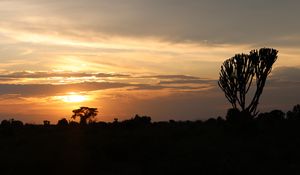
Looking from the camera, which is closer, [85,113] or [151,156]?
[151,156]

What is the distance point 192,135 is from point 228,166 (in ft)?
29.3

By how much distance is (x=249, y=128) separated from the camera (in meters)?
22.0

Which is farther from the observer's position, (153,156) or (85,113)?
(85,113)

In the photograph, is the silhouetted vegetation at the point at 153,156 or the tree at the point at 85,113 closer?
the silhouetted vegetation at the point at 153,156

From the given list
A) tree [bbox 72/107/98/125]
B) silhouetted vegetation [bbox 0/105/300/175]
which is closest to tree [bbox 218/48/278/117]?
silhouetted vegetation [bbox 0/105/300/175]

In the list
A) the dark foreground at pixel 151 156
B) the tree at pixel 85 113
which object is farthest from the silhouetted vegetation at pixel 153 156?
the tree at pixel 85 113

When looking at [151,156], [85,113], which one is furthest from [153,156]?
[85,113]

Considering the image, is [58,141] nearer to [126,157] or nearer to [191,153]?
[126,157]

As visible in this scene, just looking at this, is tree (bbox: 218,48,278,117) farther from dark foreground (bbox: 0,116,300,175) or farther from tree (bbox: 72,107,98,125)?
tree (bbox: 72,107,98,125)

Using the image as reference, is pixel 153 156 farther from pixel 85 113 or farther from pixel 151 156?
pixel 85 113

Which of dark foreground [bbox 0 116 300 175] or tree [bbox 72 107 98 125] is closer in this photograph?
dark foreground [bbox 0 116 300 175]

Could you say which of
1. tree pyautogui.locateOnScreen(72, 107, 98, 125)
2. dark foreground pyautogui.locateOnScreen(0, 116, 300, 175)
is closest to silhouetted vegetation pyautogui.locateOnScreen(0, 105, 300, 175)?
dark foreground pyautogui.locateOnScreen(0, 116, 300, 175)

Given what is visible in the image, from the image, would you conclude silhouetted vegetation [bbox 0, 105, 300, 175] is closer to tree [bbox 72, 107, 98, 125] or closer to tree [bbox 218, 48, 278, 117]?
tree [bbox 218, 48, 278, 117]

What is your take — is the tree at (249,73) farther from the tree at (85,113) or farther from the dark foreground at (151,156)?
the tree at (85,113)
